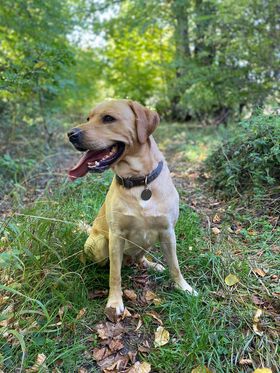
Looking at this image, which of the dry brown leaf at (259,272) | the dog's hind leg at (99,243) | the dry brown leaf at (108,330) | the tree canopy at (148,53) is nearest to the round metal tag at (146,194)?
the dog's hind leg at (99,243)

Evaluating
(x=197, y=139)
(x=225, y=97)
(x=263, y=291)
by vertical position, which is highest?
(x=263, y=291)

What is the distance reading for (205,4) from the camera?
7.78 metres

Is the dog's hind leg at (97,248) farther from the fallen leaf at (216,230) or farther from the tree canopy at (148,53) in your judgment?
the tree canopy at (148,53)

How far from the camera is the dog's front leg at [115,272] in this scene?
2.52m

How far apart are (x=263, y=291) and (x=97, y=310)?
3.97 ft

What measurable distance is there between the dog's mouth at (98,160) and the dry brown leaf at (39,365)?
1.10 m

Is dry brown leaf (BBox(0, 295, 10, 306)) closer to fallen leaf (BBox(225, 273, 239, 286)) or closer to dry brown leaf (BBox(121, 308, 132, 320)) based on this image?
dry brown leaf (BBox(121, 308, 132, 320))

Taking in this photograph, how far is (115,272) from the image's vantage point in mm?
2576

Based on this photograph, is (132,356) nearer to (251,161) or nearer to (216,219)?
(216,219)

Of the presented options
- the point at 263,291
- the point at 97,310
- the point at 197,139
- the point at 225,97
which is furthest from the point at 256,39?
the point at 97,310

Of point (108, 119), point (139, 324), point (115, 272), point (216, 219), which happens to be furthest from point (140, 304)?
point (216, 219)

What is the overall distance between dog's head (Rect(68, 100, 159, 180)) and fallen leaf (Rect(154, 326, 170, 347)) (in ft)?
3.65

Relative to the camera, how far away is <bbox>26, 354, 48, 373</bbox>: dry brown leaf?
202 cm

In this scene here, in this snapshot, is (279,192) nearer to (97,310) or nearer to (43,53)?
(97,310)
